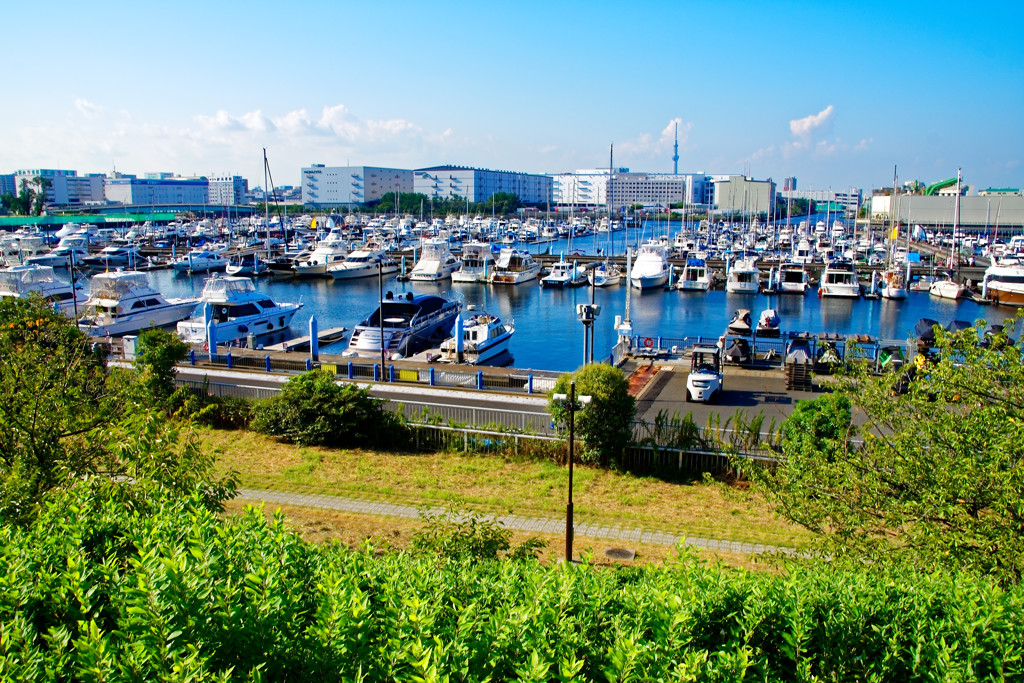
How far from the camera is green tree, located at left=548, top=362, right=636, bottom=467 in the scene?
57.4 ft

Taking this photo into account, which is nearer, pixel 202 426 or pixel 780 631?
pixel 780 631

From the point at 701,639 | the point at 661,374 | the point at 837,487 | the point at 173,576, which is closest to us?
the point at 173,576

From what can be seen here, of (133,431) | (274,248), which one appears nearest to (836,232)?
(274,248)

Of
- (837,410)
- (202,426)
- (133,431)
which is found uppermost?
(133,431)

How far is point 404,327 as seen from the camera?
36.0 m

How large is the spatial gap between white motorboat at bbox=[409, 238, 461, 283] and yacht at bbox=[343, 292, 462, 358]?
33.6 metres

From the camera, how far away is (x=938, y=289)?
62.6 meters

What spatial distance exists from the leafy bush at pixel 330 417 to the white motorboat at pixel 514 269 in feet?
173

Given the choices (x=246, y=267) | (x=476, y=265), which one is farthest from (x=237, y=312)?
(x=246, y=267)

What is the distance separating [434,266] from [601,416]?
58.6 metres

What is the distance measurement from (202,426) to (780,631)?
18.5 m

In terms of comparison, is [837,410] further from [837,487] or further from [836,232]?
[836,232]

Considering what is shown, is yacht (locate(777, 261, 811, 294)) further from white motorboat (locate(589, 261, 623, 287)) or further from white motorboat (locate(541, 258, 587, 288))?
white motorboat (locate(541, 258, 587, 288))

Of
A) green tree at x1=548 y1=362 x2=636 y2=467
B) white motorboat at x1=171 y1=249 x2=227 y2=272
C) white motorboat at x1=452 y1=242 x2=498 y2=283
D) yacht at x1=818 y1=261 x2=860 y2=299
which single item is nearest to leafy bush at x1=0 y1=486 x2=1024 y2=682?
green tree at x1=548 y1=362 x2=636 y2=467
